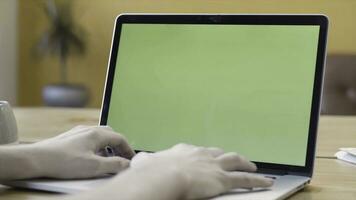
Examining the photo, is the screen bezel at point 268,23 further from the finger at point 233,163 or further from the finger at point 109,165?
the finger at point 109,165

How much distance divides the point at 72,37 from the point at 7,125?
3088 millimetres

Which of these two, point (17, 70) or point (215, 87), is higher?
point (215, 87)

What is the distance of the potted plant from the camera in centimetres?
400

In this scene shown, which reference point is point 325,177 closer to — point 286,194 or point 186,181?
point 286,194

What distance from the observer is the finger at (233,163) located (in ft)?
2.61

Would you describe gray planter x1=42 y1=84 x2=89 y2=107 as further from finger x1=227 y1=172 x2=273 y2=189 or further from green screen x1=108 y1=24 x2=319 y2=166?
finger x1=227 y1=172 x2=273 y2=189

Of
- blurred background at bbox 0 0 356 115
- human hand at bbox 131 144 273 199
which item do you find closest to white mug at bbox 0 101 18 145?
human hand at bbox 131 144 273 199

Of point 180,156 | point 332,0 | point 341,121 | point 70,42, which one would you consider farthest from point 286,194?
point 70,42

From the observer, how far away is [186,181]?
70 centimetres

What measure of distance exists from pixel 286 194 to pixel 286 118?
0.55 feet

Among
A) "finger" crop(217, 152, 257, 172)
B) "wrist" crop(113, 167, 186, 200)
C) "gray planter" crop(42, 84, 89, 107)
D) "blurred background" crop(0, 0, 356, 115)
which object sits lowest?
"gray planter" crop(42, 84, 89, 107)

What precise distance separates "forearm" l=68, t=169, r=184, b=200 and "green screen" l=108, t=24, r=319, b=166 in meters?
0.29

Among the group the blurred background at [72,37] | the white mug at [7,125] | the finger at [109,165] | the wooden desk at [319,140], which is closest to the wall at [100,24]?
the blurred background at [72,37]

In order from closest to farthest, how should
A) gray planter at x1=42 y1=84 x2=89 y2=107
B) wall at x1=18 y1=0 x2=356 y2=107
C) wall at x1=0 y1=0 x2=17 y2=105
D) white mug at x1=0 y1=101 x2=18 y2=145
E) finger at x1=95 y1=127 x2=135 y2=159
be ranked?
finger at x1=95 y1=127 x2=135 y2=159
white mug at x1=0 y1=101 x2=18 y2=145
wall at x1=18 y1=0 x2=356 y2=107
gray planter at x1=42 y1=84 x2=89 y2=107
wall at x1=0 y1=0 x2=17 y2=105
